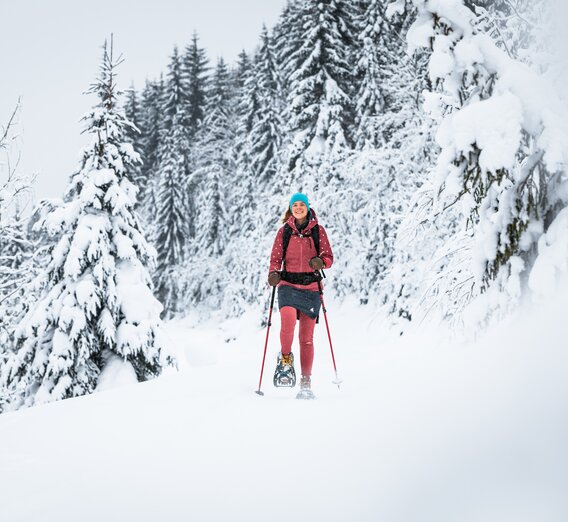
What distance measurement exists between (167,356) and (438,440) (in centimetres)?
916

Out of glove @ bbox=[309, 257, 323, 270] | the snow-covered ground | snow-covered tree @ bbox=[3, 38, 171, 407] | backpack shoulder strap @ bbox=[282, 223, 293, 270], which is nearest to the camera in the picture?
the snow-covered ground

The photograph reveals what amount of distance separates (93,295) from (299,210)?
6438 mm

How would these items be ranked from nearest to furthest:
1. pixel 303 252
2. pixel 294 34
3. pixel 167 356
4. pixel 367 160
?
1. pixel 303 252
2. pixel 167 356
3. pixel 367 160
4. pixel 294 34

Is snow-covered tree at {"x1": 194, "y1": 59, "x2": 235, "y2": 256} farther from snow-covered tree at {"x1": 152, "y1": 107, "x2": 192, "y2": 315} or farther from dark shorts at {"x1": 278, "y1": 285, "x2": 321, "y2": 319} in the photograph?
dark shorts at {"x1": 278, "y1": 285, "x2": 321, "y2": 319}

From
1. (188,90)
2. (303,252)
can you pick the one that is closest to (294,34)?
(188,90)

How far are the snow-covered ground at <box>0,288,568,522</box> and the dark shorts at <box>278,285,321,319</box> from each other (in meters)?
1.40

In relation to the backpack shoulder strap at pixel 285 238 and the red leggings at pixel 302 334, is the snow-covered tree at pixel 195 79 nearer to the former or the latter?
the backpack shoulder strap at pixel 285 238

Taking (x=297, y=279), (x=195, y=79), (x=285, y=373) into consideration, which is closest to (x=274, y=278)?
(x=297, y=279)

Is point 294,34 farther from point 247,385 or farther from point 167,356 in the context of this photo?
point 247,385

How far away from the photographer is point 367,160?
583 inches

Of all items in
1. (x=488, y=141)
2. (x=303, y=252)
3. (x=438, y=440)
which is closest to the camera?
(x=438, y=440)

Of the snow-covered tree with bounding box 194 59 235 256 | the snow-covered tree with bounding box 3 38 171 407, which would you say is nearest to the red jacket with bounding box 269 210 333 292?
the snow-covered tree with bounding box 3 38 171 407

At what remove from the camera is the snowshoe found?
5.13 m

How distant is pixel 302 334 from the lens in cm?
520
